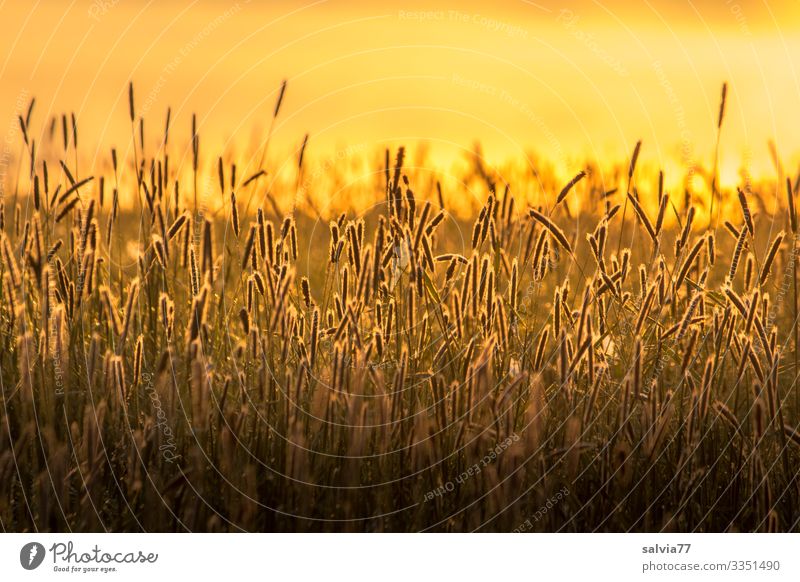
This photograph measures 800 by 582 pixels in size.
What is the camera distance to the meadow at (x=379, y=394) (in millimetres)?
2443

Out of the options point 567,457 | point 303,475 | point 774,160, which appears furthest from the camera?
point 774,160

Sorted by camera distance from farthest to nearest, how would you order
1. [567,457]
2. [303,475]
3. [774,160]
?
[774,160] < [567,457] < [303,475]

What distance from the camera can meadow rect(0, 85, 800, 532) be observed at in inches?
96.2

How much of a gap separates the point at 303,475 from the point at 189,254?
1.95 feet

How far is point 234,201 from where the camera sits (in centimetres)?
254

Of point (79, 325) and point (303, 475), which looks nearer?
point (303, 475)

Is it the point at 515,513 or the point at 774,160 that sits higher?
the point at 774,160

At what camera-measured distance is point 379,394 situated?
2.60 m

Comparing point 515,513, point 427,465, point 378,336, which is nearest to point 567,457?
Result: point 515,513
